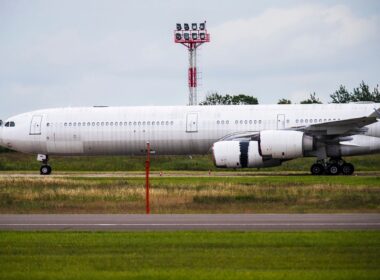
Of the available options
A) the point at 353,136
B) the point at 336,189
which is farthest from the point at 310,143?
the point at 336,189

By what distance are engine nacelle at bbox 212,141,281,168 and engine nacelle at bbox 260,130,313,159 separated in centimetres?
41

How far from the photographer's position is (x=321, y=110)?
38.2 m

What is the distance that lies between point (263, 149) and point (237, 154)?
111 cm

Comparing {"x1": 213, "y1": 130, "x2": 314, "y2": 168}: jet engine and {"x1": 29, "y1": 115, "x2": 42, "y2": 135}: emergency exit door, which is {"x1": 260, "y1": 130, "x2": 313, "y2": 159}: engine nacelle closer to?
{"x1": 213, "y1": 130, "x2": 314, "y2": 168}: jet engine

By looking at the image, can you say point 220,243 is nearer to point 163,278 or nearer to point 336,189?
point 163,278

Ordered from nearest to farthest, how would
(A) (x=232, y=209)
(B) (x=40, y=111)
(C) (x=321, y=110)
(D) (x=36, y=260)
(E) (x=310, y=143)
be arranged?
(D) (x=36, y=260) → (A) (x=232, y=209) → (E) (x=310, y=143) → (C) (x=321, y=110) → (B) (x=40, y=111)

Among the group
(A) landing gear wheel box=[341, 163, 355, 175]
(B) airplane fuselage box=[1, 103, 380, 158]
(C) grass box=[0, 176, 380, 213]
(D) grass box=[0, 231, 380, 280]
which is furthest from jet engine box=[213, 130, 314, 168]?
(D) grass box=[0, 231, 380, 280]

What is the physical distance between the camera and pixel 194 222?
680 inches

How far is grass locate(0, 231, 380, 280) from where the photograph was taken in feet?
35.8

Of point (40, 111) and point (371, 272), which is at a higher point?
point (40, 111)

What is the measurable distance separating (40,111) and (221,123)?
9.37m

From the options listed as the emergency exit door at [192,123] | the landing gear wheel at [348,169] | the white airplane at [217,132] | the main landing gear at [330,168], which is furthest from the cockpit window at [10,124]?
the landing gear wheel at [348,169]

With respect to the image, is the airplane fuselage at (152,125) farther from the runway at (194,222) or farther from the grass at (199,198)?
the runway at (194,222)

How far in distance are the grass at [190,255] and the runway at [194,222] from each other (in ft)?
3.75
